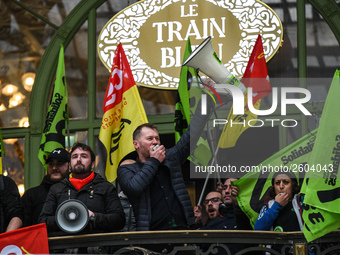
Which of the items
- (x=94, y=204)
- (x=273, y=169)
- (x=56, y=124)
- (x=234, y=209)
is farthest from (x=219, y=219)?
(x=56, y=124)

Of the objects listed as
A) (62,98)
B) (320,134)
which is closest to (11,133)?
(62,98)

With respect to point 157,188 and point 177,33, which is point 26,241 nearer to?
point 157,188

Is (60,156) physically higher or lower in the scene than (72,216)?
higher

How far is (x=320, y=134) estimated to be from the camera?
8.03 meters

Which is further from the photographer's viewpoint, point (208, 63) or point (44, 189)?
point (208, 63)

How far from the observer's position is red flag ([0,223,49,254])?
783 centimetres

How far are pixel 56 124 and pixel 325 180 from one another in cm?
386

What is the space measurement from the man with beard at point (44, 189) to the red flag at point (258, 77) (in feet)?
8.60

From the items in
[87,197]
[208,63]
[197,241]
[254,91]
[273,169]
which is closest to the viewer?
[197,241]

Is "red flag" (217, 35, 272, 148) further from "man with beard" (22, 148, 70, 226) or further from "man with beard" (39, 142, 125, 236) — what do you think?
"man with beard" (39, 142, 125, 236)

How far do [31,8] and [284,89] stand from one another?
4.12 metres

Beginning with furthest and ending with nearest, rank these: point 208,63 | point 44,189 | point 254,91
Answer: point 254,91 → point 208,63 → point 44,189

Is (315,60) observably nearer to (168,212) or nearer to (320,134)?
(320,134)

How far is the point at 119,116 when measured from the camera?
10.0 metres
